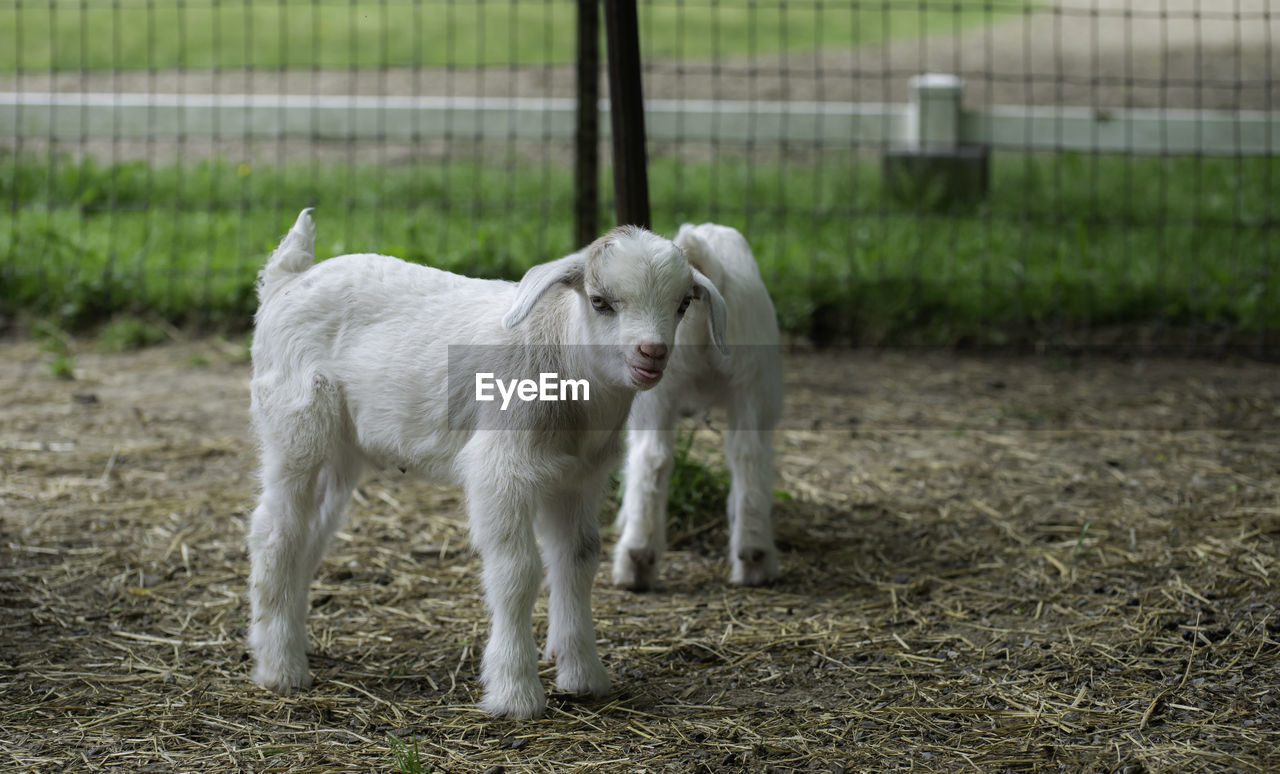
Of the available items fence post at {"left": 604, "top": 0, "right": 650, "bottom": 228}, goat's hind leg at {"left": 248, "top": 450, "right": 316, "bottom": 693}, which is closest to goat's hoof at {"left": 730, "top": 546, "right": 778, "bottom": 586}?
fence post at {"left": 604, "top": 0, "right": 650, "bottom": 228}

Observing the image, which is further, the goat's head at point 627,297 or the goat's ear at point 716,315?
the goat's ear at point 716,315

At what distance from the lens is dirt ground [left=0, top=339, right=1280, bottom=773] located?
3.45 meters

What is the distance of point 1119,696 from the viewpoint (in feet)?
12.2

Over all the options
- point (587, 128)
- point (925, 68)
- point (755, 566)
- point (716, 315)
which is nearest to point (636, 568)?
point (755, 566)

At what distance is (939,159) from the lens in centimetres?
930

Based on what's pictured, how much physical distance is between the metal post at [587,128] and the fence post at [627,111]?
1187 millimetres

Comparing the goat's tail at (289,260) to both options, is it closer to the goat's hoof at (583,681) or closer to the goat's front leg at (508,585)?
the goat's front leg at (508,585)

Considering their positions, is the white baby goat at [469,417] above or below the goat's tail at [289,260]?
below

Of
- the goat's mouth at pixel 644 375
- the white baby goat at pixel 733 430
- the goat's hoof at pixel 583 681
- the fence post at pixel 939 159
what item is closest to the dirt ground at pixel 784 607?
the goat's hoof at pixel 583 681

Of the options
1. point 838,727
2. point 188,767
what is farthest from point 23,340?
point 838,727

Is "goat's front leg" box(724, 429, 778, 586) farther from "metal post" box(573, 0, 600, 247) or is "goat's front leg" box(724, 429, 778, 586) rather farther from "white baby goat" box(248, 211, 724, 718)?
"metal post" box(573, 0, 600, 247)

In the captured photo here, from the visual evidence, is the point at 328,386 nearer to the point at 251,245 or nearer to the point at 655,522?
the point at 655,522

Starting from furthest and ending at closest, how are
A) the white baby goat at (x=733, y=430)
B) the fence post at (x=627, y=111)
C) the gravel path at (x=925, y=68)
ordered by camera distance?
the gravel path at (x=925, y=68), the fence post at (x=627, y=111), the white baby goat at (x=733, y=430)

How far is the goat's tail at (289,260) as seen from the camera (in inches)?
158
